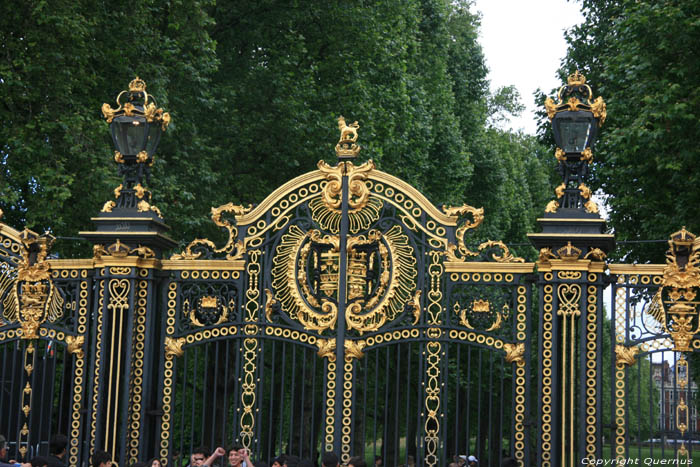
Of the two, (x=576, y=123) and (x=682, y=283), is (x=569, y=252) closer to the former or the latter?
(x=682, y=283)

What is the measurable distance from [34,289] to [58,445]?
1736mm

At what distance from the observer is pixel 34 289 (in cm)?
1113

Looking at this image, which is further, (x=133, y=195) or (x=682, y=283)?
(x=133, y=195)

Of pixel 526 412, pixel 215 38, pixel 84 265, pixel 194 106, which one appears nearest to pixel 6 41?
pixel 194 106

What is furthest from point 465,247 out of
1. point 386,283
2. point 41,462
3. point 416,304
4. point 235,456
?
point 41,462

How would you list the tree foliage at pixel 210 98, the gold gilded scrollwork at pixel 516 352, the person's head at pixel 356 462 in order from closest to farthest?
the person's head at pixel 356 462 → the gold gilded scrollwork at pixel 516 352 → the tree foliage at pixel 210 98

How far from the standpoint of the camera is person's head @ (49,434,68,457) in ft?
34.1

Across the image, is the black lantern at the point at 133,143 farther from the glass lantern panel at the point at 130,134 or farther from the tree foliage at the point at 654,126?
the tree foliage at the point at 654,126

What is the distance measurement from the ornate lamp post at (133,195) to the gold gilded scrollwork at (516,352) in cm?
381

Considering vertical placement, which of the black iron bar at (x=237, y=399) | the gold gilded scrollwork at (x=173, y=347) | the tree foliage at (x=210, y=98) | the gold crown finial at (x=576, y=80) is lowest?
the black iron bar at (x=237, y=399)

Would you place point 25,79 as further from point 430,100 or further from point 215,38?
point 430,100

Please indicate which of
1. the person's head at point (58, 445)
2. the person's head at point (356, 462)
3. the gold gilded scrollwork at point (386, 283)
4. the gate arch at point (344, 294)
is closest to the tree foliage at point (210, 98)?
the gate arch at point (344, 294)

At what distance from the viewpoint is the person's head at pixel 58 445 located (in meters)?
10.4

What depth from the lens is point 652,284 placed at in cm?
1010
